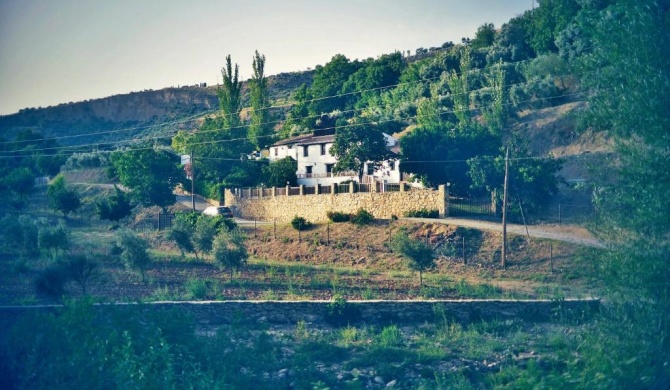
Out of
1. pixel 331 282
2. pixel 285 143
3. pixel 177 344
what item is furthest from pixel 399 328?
pixel 285 143

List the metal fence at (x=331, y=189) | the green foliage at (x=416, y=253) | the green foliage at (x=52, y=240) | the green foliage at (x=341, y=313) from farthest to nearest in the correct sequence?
the metal fence at (x=331, y=189) → the green foliage at (x=52, y=240) → the green foliage at (x=416, y=253) → the green foliage at (x=341, y=313)

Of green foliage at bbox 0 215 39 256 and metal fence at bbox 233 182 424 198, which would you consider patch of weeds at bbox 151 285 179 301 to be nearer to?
green foliage at bbox 0 215 39 256

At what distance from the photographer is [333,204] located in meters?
44.9

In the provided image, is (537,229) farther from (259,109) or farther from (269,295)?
(259,109)

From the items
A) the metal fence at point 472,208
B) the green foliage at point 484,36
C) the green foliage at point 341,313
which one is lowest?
the green foliage at point 341,313

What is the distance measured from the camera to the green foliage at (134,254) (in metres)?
32.6

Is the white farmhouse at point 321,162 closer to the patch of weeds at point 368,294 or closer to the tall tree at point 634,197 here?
the patch of weeds at point 368,294

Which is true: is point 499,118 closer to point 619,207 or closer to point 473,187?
point 473,187

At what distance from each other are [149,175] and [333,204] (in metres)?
13.1

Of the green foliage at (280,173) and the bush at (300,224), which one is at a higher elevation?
the green foliage at (280,173)

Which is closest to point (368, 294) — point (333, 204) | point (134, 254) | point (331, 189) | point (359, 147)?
point (134, 254)

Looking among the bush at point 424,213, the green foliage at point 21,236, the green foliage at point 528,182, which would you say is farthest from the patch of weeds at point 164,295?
the green foliage at point 528,182

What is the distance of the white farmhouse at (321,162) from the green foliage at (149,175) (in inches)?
343

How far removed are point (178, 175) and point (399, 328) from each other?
99.2 feet
